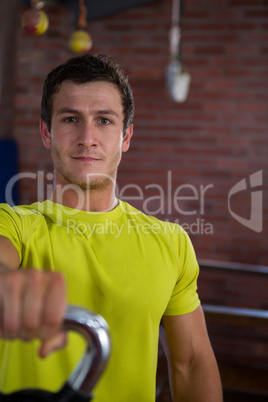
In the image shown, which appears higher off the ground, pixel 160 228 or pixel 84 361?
pixel 160 228

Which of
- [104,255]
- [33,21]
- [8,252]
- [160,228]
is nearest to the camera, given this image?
[8,252]

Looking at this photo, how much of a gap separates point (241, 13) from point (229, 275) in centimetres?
183

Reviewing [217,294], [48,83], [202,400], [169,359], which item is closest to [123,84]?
[48,83]

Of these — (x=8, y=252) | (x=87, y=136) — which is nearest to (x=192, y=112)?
(x=87, y=136)

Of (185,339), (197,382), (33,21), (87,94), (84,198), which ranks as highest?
(33,21)

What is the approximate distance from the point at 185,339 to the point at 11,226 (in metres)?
0.54

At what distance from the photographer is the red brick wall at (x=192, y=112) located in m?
3.32

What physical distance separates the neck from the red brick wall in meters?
Result: 2.11

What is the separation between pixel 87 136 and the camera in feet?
4.05

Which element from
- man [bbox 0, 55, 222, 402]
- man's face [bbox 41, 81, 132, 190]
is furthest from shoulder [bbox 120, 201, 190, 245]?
man's face [bbox 41, 81, 132, 190]

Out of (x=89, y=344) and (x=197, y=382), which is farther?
(x=197, y=382)

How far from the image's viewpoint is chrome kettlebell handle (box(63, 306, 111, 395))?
51cm

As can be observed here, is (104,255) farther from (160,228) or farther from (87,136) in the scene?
(87,136)

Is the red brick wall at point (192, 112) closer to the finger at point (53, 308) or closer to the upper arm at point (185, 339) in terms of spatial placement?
the upper arm at point (185, 339)
